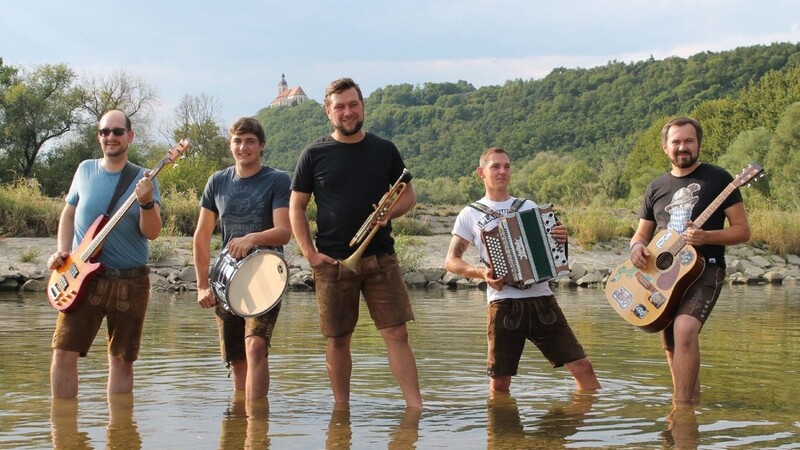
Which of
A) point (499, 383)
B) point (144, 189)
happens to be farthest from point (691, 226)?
point (144, 189)

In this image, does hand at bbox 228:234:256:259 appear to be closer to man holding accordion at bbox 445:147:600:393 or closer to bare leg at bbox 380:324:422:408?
bare leg at bbox 380:324:422:408

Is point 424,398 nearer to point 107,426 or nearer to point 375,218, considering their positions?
point 375,218

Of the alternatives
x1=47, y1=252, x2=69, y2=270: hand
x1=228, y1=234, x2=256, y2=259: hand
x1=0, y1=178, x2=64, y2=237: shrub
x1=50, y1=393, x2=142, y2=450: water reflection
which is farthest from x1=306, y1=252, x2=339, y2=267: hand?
x1=0, y1=178, x2=64, y2=237: shrub

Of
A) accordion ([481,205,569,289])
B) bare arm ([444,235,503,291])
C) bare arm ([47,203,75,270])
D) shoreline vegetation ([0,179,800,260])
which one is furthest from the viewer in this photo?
shoreline vegetation ([0,179,800,260])

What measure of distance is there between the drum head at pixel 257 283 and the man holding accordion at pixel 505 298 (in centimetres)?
148

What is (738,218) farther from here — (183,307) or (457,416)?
(183,307)

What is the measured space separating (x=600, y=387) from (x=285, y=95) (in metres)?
191

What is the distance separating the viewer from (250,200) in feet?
27.5

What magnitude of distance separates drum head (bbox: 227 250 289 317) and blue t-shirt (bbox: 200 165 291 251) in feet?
1.18

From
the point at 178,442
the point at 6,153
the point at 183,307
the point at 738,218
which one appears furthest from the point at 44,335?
the point at 6,153

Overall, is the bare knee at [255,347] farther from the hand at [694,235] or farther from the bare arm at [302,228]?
the hand at [694,235]

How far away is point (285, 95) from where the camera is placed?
649 ft

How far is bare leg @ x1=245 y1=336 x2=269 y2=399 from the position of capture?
8.23 metres

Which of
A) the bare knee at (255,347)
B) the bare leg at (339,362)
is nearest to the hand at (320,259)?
the bare leg at (339,362)
